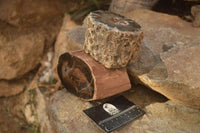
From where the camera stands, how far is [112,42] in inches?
50.9

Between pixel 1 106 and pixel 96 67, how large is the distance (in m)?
1.89

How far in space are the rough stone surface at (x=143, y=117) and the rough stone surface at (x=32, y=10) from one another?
1.30m

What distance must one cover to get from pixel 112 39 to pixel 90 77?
31cm

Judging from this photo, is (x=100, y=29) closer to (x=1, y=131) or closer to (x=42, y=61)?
(x=42, y=61)

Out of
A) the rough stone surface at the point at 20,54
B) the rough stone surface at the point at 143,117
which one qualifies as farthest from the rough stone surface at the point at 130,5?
the rough stone surface at the point at 20,54

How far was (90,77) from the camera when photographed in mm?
1389

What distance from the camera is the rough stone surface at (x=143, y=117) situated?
4.46ft

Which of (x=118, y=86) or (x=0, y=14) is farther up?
(x=0, y=14)

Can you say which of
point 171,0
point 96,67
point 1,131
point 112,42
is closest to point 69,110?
point 96,67

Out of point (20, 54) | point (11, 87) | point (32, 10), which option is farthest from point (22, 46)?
point (11, 87)

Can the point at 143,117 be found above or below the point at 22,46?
below

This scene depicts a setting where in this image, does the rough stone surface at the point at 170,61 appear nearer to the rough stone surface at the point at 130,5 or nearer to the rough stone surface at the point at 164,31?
the rough stone surface at the point at 164,31

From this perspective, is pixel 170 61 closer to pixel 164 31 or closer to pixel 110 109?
pixel 164 31

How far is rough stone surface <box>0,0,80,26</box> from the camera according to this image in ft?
7.59
